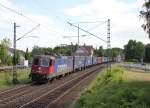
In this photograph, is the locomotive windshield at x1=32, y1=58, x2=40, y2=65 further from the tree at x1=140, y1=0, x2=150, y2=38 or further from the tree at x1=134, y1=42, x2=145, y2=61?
the tree at x1=134, y1=42, x2=145, y2=61

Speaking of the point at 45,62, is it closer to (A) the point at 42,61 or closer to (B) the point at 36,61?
(A) the point at 42,61

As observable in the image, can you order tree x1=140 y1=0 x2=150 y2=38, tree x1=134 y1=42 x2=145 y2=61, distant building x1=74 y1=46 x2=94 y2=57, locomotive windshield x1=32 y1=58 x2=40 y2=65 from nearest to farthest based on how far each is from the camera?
tree x1=140 y1=0 x2=150 y2=38, locomotive windshield x1=32 y1=58 x2=40 y2=65, distant building x1=74 y1=46 x2=94 y2=57, tree x1=134 y1=42 x2=145 y2=61

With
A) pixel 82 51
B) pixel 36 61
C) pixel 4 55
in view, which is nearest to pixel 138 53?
pixel 82 51

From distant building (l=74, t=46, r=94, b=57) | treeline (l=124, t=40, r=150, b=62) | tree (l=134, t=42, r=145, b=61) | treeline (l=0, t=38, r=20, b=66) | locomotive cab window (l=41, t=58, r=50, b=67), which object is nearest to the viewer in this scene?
locomotive cab window (l=41, t=58, r=50, b=67)

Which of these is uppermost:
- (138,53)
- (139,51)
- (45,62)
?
(139,51)

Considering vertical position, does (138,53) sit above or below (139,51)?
below

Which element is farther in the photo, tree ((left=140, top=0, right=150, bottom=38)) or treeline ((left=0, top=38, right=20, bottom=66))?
treeline ((left=0, top=38, right=20, bottom=66))

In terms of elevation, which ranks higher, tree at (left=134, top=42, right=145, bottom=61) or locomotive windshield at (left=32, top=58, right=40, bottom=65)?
tree at (left=134, top=42, right=145, bottom=61)

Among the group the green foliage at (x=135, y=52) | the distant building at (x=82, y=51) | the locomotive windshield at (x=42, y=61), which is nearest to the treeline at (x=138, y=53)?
the green foliage at (x=135, y=52)

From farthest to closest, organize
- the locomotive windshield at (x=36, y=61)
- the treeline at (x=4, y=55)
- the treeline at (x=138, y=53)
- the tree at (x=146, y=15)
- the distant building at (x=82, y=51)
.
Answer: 1. the treeline at (x=138, y=53)
2. the distant building at (x=82, y=51)
3. the treeline at (x=4, y=55)
4. the locomotive windshield at (x=36, y=61)
5. the tree at (x=146, y=15)

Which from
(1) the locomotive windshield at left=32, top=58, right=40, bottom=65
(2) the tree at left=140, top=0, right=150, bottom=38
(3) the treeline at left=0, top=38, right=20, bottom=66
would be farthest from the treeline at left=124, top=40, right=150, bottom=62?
(2) the tree at left=140, top=0, right=150, bottom=38

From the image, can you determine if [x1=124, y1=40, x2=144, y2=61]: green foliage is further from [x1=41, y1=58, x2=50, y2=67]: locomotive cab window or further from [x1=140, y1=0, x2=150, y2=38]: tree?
[x1=140, y1=0, x2=150, y2=38]: tree

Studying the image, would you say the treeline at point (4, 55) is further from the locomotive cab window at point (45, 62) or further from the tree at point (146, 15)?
the tree at point (146, 15)

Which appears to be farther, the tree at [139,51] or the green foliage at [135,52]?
the green foliage at [135,52]
